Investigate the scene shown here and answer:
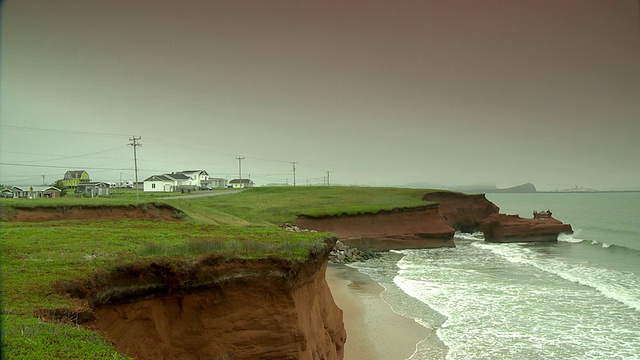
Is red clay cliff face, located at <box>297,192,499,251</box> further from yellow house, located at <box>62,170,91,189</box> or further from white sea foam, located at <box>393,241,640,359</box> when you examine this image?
yellow house, located at <box>62,170,91,189</box>

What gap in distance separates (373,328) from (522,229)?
43052 mm

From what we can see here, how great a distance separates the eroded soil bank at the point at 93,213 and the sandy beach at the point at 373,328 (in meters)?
12.2

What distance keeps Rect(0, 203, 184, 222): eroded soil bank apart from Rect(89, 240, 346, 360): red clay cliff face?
735 inches

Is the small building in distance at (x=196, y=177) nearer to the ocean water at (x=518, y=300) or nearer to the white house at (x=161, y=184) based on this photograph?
the white house at (x=161, y=184)

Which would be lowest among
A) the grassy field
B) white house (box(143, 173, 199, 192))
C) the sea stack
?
the sea stack

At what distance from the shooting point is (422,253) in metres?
47.1

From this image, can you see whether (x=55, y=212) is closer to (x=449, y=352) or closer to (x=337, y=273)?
(x=337, y=273)

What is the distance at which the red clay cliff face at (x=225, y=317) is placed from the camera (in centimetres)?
1053

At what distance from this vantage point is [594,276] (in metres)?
32.8

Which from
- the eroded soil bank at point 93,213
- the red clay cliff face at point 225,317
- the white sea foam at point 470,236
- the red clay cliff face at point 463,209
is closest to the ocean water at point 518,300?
the red clay cliff face at point 225,317

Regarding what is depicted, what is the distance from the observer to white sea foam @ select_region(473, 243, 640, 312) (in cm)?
2638

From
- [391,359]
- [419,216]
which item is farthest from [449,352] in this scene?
[419,216]

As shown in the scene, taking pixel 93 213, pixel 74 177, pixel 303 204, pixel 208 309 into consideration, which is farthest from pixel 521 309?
pixel 74 177

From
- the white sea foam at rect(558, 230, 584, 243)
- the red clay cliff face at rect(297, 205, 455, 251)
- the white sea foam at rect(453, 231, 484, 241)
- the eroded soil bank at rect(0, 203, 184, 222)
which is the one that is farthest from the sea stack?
the eroded soil bank at rect(0, 203, 184, 222)
